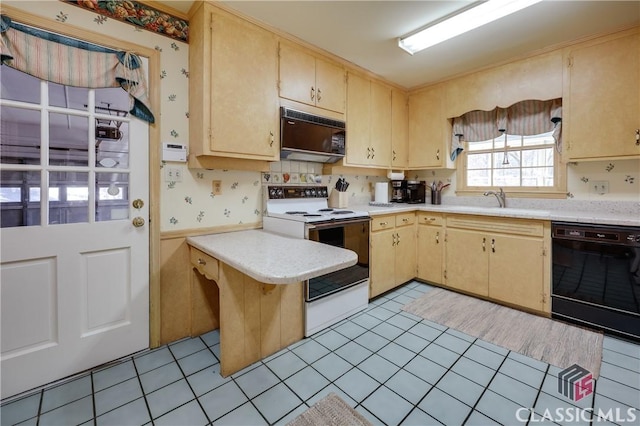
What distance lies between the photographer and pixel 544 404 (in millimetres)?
1556

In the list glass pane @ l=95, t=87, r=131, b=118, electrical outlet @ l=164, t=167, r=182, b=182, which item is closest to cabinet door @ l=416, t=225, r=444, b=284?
electrical outlet @ l=164, t=167, r=182, b=182

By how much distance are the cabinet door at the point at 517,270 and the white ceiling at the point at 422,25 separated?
174cm

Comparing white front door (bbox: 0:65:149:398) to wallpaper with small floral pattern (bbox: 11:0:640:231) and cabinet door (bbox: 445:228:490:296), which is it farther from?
cabinet door (bbox: 445:228:490:296)

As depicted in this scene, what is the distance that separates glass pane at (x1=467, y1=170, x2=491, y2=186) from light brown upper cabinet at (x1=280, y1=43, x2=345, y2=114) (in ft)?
6.08

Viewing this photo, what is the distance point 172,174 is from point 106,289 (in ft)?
2.90

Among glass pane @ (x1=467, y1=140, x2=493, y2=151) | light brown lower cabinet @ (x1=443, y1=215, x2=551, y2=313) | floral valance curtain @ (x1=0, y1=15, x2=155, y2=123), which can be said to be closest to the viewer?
floral valance curtain @ (x1=0, y1=15, x2=155, y2=123)

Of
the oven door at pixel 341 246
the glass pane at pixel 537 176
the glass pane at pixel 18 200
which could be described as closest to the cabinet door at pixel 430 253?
the oven door at pixel 341 246

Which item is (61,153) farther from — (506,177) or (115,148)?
(506,177)

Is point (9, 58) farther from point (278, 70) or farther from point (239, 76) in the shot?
point (278, 70)

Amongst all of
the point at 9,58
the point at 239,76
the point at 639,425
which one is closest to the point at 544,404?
the point at 639,425

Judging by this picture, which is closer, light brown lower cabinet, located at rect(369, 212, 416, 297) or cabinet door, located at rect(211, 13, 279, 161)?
cabinet door, located at rect(211, 13, 279, 161)

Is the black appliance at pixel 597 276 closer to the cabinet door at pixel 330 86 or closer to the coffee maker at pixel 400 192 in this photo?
the coffee maker at pixel 400 192

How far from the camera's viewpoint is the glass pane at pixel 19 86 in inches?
61.7

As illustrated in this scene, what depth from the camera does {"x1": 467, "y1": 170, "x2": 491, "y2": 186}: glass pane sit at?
3439 millimetres
